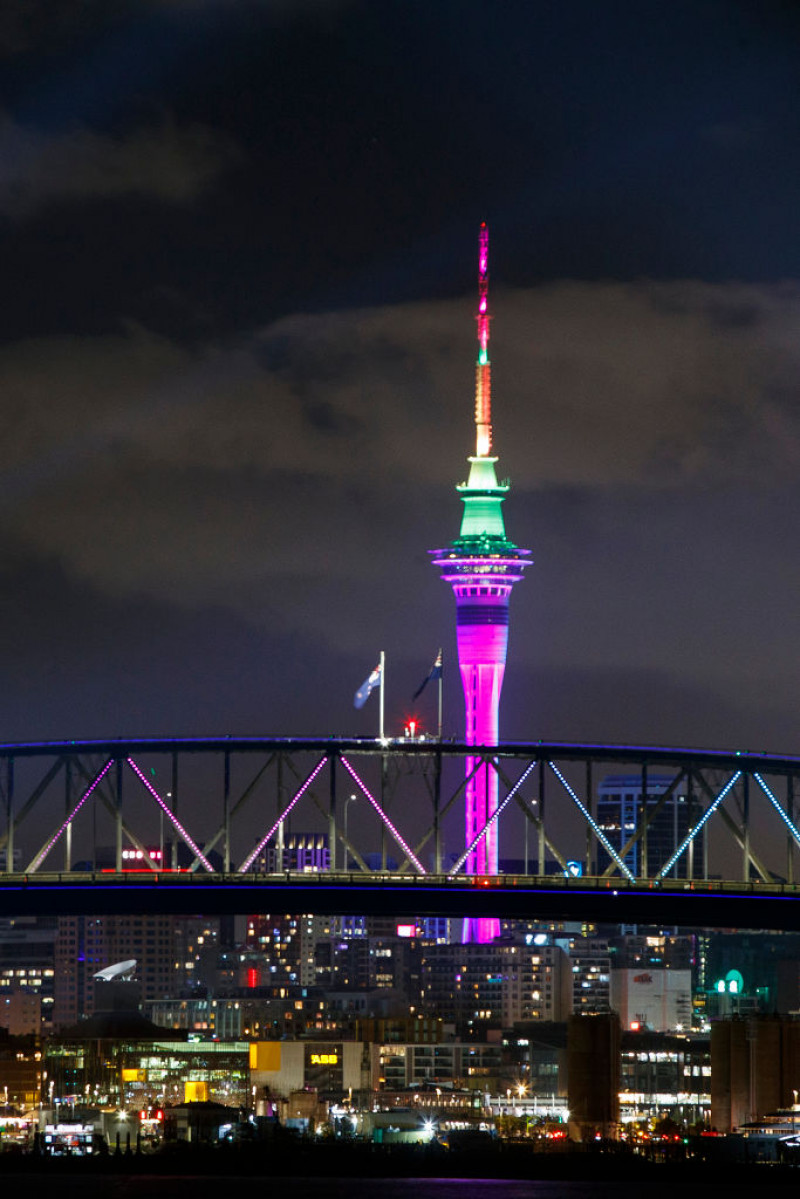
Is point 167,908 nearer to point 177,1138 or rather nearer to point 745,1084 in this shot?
point 177,1138

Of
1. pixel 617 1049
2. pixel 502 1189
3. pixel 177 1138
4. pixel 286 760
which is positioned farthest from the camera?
pixel 617 1049

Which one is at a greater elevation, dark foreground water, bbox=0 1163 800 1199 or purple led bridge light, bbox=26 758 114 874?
purple led bridge light, bbox=26 758 114 874

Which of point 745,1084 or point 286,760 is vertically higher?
point 286,760

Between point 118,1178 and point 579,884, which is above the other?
point 579,884

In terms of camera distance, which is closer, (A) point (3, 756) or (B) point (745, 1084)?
(A) point (3, 756)

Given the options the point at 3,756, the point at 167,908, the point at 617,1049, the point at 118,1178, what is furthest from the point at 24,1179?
the point at 617,1049

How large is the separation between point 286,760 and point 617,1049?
3423 centimetres

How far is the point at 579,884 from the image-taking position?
559ft

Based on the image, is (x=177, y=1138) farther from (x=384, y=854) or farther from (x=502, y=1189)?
(x=502, y=1189)

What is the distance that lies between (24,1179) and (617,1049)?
65.1 m

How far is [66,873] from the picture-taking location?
17112 centimetres

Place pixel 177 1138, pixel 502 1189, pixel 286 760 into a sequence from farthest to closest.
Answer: pixel 286 760 → pixel 177 1138 → pixel 502 1189

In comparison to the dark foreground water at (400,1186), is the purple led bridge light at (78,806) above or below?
above

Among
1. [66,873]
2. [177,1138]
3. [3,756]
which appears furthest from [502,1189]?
[3,756]
